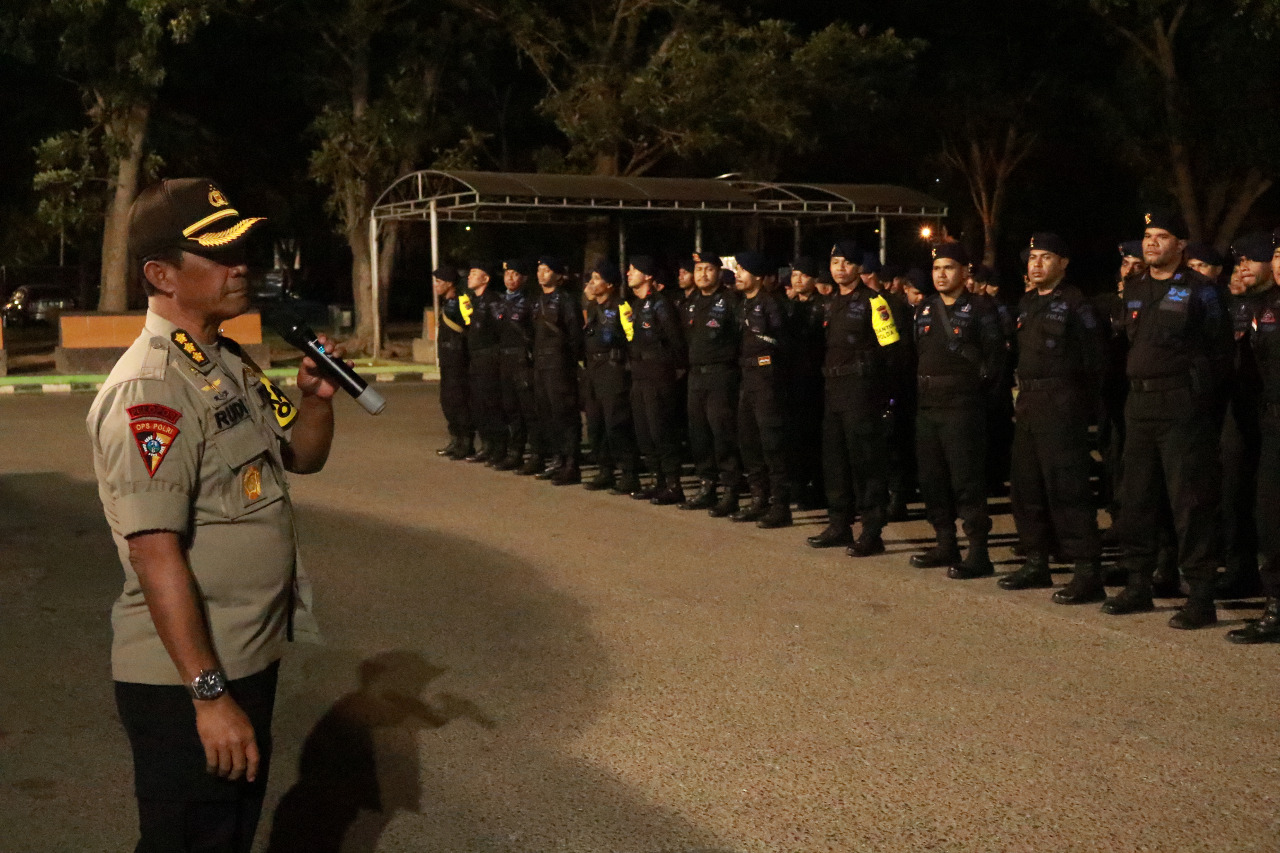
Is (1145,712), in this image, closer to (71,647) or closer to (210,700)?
(210,700)

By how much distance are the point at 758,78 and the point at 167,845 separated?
24.5m

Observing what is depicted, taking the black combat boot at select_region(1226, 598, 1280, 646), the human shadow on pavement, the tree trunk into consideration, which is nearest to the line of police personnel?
the black combat boot at select_region(1226, 598, 1280, 646)

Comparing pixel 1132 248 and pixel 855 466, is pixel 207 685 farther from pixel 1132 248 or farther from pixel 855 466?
pixel 1132 248

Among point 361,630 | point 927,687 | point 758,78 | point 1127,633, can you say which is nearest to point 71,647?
point 361,630

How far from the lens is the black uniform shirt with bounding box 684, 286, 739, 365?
10.8 m

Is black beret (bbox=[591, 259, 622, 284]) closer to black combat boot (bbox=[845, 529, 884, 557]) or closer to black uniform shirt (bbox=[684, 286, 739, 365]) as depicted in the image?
black uniform shirt (bbox=[684, 286, 739, 365])

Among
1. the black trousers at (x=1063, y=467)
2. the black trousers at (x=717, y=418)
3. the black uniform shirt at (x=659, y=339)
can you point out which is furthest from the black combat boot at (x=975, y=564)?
the black uniform shirt at (x=659, y=339)

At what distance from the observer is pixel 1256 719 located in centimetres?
572

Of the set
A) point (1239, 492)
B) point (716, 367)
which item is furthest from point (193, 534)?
point (716, 367)

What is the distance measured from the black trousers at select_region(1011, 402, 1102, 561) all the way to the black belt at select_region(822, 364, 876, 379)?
1.46m

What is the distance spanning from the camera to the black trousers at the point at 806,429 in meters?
11.2

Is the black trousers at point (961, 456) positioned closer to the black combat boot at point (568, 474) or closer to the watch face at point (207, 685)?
the black combat boot at point (568, 474)

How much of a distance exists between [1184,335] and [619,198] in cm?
1508

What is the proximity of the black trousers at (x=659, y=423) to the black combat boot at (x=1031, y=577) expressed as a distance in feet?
12.0
